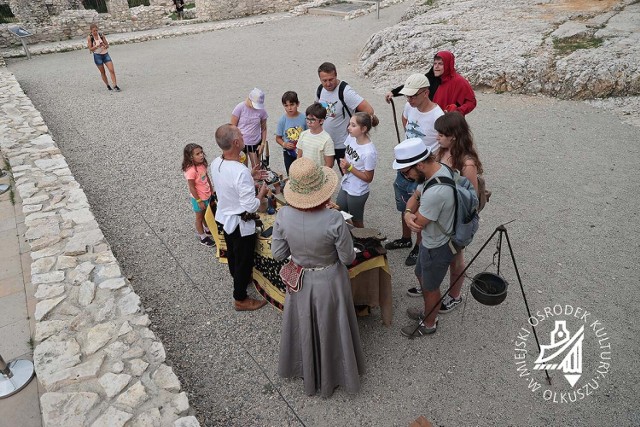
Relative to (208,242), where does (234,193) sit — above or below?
above

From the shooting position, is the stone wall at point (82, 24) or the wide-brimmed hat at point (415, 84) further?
the stone wall at point (82, 24)

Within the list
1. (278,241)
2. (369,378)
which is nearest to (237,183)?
(278,241)

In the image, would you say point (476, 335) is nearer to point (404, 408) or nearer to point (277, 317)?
point (404, 408)

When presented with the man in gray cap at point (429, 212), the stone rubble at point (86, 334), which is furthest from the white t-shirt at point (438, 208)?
the stone rubble at point (86, 334)

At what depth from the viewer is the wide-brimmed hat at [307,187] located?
9.54 feet

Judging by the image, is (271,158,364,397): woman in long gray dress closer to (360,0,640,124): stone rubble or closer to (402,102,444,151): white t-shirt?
(402,102,444,151): white t-shirt

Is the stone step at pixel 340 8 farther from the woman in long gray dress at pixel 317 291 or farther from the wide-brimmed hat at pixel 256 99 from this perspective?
the woman in long gray dress at pixel 317 291

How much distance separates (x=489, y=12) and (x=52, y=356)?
14.2 meters

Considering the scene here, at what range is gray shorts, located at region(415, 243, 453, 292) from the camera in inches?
138

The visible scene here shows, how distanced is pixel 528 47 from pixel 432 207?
9082 mm

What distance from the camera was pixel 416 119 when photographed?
4.69m

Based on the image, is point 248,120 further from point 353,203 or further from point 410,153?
point 410,153

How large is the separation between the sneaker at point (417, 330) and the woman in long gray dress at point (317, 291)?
2.21ft

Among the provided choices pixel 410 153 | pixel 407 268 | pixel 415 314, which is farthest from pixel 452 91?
pixel 415 314
